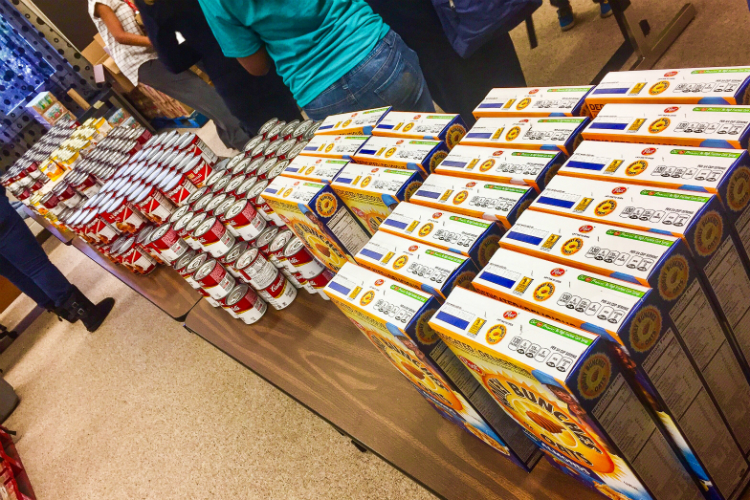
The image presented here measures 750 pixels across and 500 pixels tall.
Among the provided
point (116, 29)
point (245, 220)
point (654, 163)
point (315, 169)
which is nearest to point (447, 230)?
point (654, 163)

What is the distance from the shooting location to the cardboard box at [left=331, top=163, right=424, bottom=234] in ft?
3.32

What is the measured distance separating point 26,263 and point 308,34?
2.51m

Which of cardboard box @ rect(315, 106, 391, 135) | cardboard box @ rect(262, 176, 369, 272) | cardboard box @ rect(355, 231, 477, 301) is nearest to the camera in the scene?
cardboard box @ rect(355, 231, 477, 301)

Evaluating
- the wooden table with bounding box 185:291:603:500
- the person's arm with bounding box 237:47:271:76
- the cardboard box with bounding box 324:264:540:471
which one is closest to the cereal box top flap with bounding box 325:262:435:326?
the cardboard box with bounding box 324:264:540:471

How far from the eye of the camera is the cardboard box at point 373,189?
3.32ft

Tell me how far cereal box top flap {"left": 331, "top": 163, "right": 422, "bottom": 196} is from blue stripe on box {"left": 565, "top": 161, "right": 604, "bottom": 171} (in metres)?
0.31

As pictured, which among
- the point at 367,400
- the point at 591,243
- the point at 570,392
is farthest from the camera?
the point at 367,400

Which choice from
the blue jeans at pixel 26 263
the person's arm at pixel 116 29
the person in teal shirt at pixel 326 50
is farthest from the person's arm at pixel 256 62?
the person's arm at pixel 116 29

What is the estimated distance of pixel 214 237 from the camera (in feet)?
5.09

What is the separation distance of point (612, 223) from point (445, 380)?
1.07ft

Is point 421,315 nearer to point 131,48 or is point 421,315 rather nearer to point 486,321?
point 486,321

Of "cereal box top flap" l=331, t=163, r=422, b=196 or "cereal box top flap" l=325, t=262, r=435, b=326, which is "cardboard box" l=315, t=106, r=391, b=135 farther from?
"cereal box top flap" l=325, t=262, r=435, b=326

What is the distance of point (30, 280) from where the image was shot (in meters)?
3.42

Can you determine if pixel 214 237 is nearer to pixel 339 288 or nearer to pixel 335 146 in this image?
pixel 335 146
